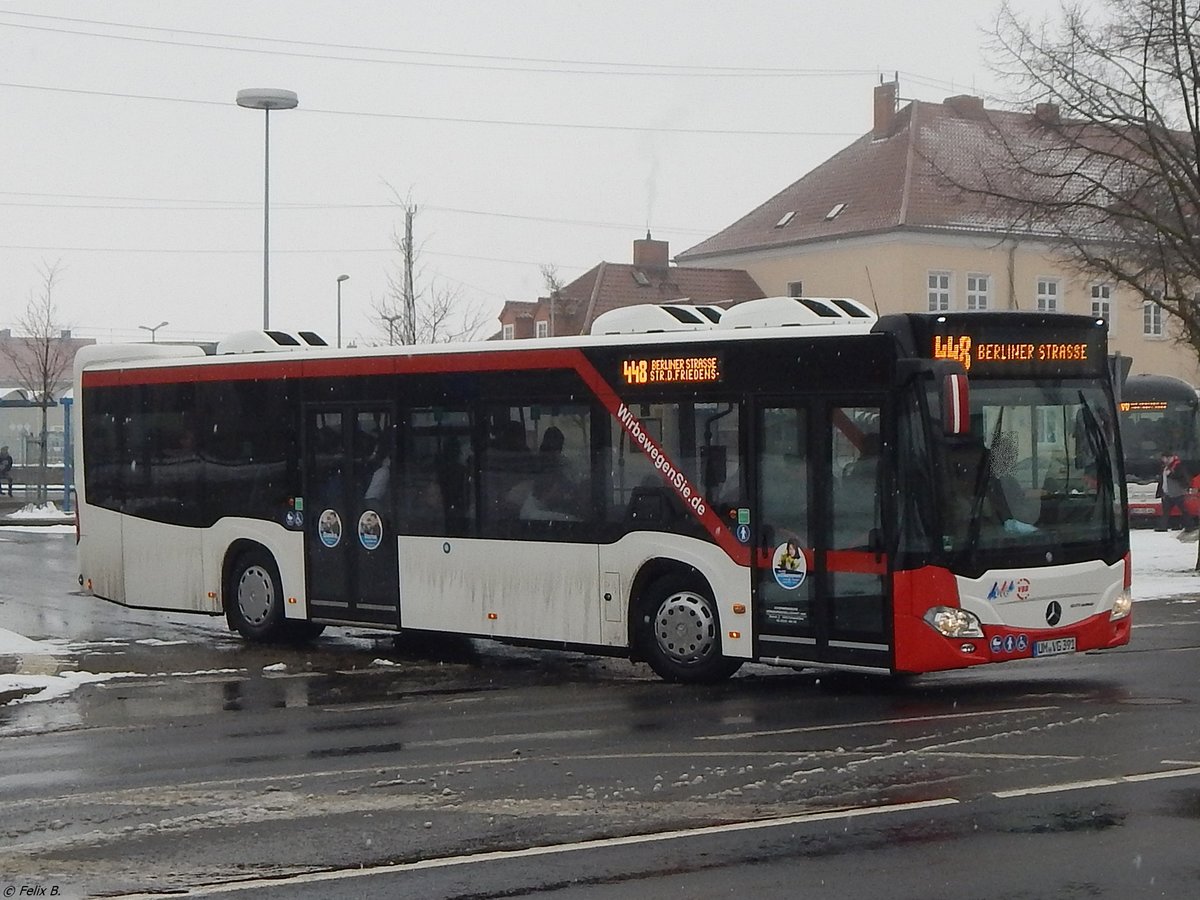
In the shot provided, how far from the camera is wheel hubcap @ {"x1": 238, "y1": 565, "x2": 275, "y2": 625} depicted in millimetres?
17594

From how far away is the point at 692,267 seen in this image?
67.1 metres

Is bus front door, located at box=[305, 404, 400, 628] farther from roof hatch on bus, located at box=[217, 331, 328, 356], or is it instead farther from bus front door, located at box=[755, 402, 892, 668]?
bus front door, located at box=[755, 402, 892, 668]

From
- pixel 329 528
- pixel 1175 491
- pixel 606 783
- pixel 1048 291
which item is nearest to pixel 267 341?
pixel 329 528

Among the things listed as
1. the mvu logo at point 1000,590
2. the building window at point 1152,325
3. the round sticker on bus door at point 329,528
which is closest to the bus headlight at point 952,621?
the mvu logo at point 1000,590

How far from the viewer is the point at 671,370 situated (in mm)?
14062

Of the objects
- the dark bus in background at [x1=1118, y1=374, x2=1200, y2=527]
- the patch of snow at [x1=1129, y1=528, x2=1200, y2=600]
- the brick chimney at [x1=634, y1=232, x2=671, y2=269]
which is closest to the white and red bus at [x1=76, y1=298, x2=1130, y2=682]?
the patch of snow at [x1=1129, y1=528, x2=1200, y2=600]

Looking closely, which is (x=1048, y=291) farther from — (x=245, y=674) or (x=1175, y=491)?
(x=245, y=674)

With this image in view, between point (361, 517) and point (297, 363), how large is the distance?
1773 mm

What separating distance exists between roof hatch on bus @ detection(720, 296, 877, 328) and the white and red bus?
0.13 ft

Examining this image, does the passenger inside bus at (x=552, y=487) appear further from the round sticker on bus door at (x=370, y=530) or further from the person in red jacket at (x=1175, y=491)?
the person in red jacket at (x=1175, y=491)

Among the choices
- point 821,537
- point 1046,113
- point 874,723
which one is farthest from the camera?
point 1046,113

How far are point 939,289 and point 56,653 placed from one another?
154ft

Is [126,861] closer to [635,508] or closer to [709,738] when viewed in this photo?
[709,738]

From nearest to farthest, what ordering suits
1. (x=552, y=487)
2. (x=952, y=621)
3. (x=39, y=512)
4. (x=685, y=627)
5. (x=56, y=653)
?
(x=952, y=621)
(x=685, y=627)
(x=552, y=487)
(x=56, y=653)
(x=39, y=512)
